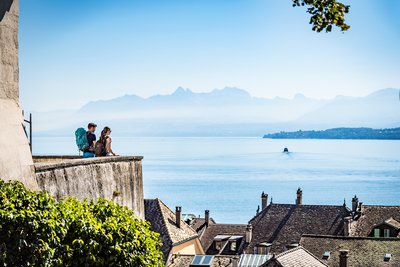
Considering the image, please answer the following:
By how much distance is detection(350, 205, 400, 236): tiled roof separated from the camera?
185 feet

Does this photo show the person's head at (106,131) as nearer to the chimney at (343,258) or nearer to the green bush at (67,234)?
the green bush at (67,234)

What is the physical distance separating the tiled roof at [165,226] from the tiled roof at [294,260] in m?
11.5

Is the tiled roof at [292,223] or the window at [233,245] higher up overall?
the tiled roof at [292,223]

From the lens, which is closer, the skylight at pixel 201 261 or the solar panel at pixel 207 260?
the skylight at pixel 201 261

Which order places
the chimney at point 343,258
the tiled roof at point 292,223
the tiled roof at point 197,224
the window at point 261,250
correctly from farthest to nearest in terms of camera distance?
1. the tiled roof at point 197,224
2. the tiled roof at point 292,223
3. the window at point 261,250
4. the chimney at point 343,258

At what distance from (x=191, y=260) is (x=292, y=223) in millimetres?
21939

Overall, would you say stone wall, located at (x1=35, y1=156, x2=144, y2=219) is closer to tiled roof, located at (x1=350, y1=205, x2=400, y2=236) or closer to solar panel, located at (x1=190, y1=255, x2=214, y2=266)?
solar panel, located at (x1=190, y1=255, x2=214, y2=266)

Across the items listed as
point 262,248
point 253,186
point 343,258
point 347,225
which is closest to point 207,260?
point 343,258

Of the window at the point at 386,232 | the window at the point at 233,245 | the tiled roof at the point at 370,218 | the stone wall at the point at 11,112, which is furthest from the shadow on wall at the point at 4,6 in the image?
the window at the point at 233,245

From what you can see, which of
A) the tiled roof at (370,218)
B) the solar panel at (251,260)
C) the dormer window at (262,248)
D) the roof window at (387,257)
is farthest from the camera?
the tiled roof at (370,218)

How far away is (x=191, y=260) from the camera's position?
4188 centimetres

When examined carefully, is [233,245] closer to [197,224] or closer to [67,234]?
[197,224]

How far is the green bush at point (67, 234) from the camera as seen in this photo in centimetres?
845

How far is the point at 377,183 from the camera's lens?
14638cm
